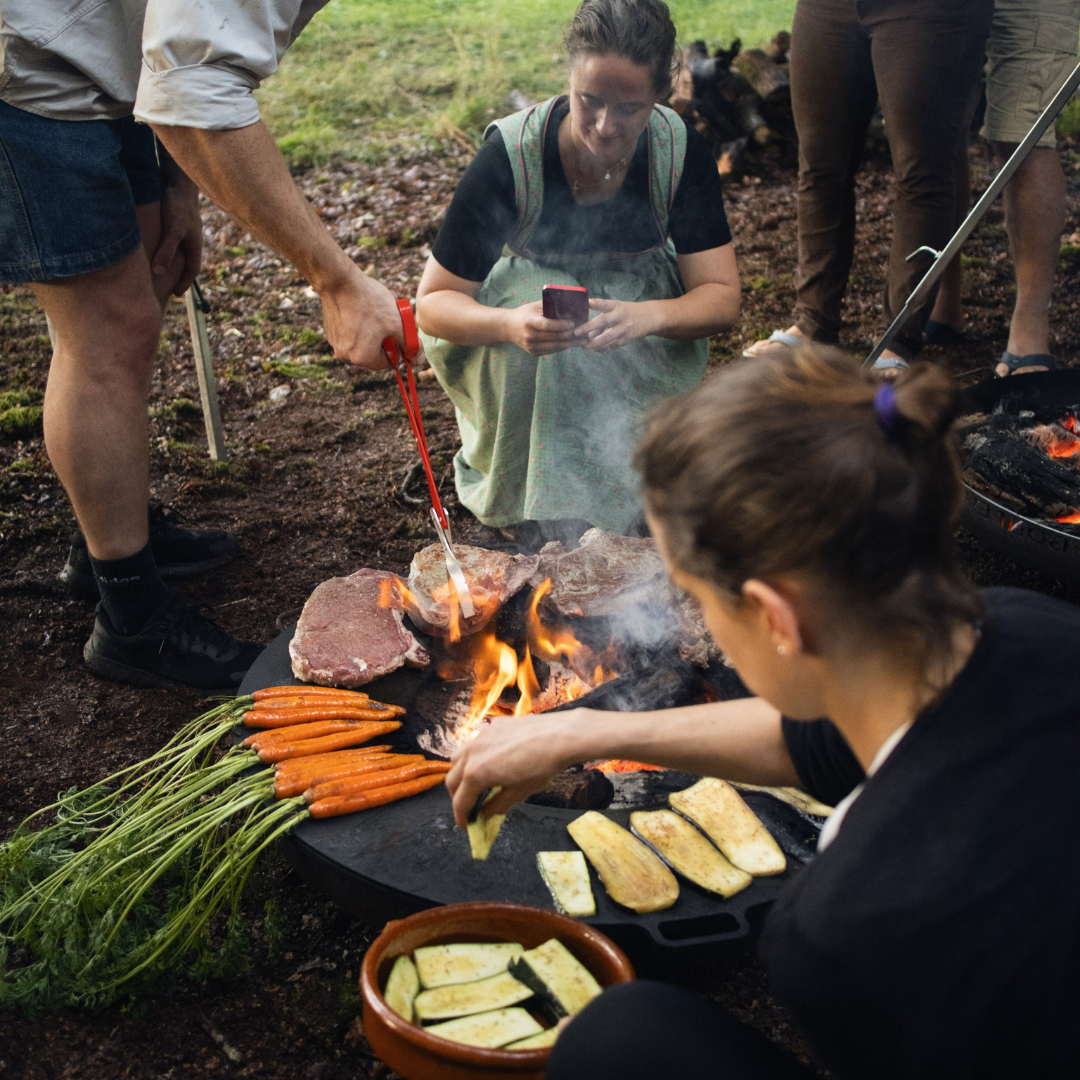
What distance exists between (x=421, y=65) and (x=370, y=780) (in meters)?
10.3

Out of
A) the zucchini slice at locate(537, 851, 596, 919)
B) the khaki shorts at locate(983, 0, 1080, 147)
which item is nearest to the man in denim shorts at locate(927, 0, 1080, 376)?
the khaki shorts at locate(983, 0, 1080, 147)

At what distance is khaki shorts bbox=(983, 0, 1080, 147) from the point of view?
4.20 metres

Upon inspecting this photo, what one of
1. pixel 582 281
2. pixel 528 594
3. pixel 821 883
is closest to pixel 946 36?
pixel 582 281

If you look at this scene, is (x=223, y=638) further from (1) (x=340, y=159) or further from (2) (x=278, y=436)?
(1) (x=340, y=159)

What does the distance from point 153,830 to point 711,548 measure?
1746 mm

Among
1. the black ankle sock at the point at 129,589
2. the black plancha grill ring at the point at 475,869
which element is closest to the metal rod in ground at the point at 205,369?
the black ankle sock at the point at 129,589

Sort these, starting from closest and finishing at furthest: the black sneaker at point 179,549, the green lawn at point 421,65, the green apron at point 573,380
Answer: the green apron at point 573,380 < the black sneaker at point 179,549 < the green lawn at point 421,65

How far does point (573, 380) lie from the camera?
3.44 m

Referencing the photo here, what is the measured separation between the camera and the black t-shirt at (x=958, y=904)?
3.50 feet

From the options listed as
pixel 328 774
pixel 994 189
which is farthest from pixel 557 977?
pixel 994 189

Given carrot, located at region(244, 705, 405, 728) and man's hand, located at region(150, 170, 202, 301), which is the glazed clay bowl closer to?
carrot, located at region(244, 705, 405, 728)

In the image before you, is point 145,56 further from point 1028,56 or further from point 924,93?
point 1028,56

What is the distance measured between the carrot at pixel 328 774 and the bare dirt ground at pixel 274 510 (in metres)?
0.24

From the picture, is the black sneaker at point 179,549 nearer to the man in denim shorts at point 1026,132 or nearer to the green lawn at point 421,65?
the man in denim shorts at point 1026,132
